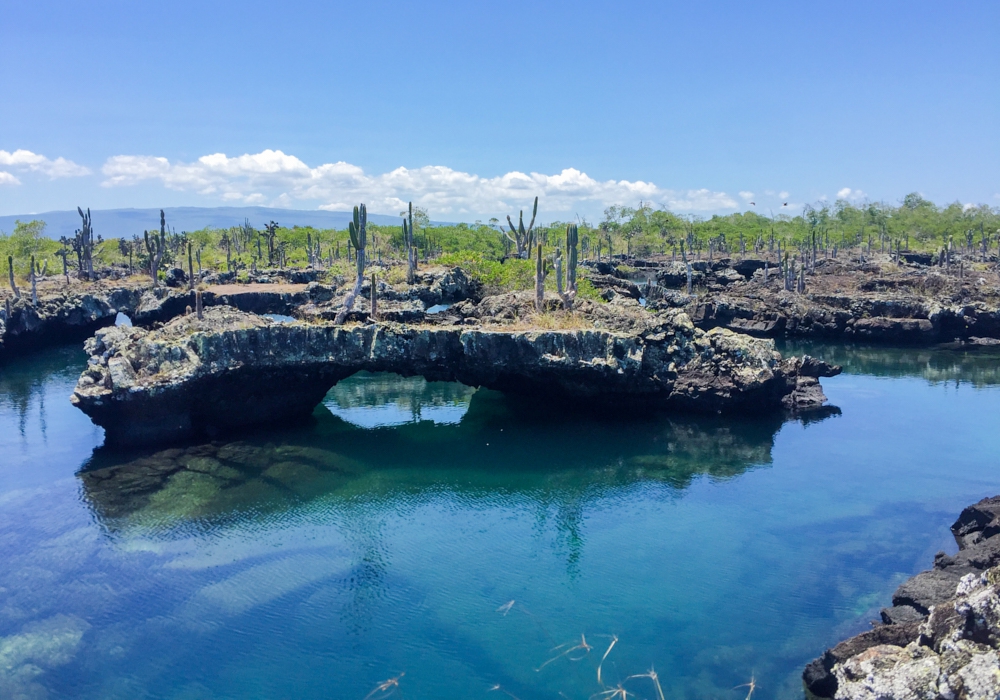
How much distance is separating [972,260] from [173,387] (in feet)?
296

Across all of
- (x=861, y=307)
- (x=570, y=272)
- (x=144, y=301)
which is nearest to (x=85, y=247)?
(x=144, y=301)

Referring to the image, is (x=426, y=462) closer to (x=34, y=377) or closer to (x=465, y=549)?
→ (x=465, y=549)

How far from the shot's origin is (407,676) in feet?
47.1

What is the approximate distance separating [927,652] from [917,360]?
131 ft

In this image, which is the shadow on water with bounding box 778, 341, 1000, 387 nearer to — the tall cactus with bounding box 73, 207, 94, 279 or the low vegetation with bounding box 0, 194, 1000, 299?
the low vegetation with bounding box 0, 194, 1000, 299

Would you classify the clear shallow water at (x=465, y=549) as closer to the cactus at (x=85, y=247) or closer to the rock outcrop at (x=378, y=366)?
the rock outcrop at (x=378, y=366)

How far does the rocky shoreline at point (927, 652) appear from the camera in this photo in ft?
33.0

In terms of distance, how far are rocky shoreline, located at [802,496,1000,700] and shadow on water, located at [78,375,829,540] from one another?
924 cm

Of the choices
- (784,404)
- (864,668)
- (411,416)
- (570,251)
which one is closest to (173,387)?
(411,416)

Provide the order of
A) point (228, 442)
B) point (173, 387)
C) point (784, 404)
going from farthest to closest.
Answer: point (784, 404) < point (228, 442) < point (173, 387)

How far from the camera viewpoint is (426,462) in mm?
26656

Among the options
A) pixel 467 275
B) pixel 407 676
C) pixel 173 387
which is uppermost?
pixel 467 275

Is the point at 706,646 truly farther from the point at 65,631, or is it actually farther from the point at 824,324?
the point at 824,324

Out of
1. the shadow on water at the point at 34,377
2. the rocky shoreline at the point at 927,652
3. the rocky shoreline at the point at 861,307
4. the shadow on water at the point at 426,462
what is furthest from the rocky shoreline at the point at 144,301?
the rocky shoreline at the point at 927,652
